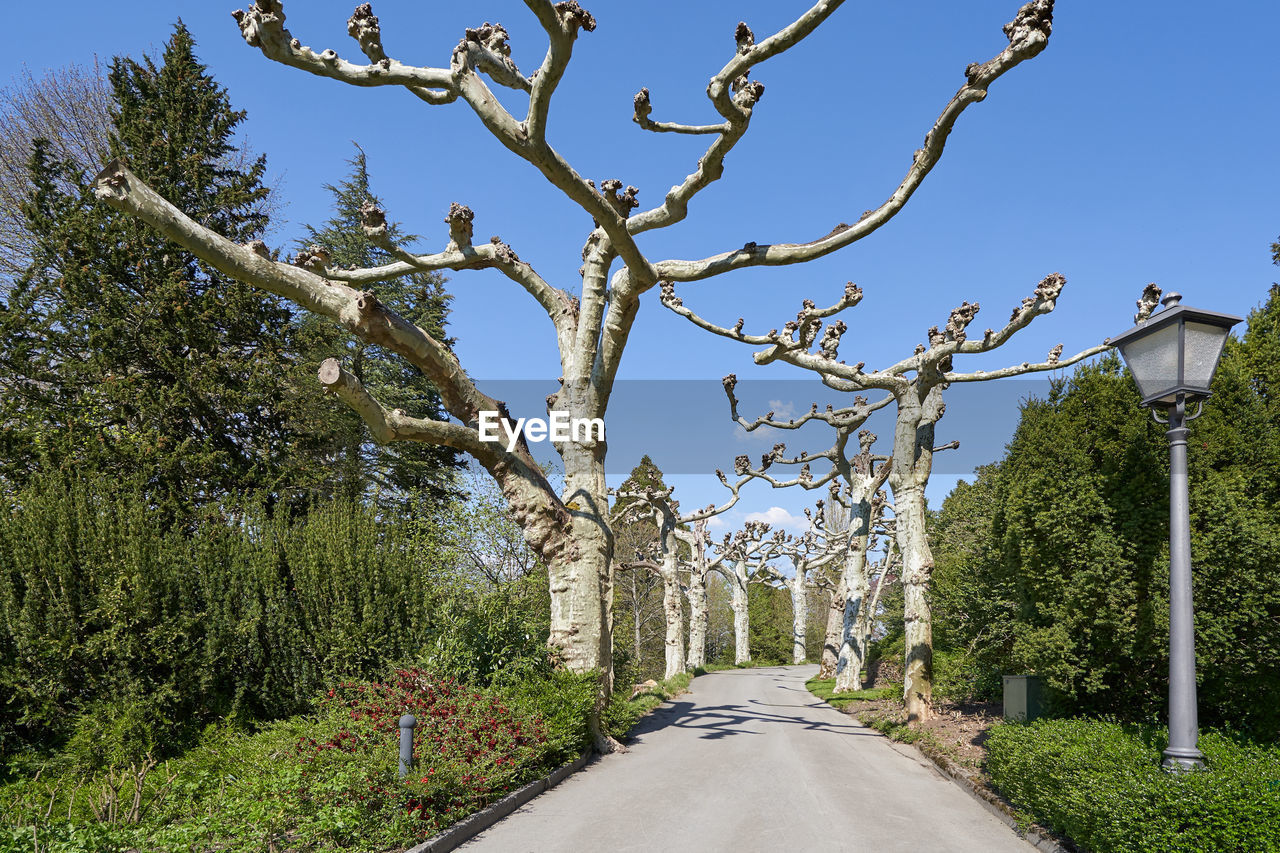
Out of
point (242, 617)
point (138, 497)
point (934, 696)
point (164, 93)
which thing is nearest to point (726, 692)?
point (934, 696)

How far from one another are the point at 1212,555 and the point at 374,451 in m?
19.6

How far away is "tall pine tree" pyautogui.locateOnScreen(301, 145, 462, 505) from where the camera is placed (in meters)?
19.2

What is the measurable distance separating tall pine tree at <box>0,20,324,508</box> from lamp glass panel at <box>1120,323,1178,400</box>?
15.5 meters

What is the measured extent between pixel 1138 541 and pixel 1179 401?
2.14 m

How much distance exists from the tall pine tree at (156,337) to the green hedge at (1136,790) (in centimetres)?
1497

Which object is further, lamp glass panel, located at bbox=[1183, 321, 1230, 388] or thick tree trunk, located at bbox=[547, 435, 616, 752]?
thick tree trunk, located at bbox=[547, 435, 616, 752]

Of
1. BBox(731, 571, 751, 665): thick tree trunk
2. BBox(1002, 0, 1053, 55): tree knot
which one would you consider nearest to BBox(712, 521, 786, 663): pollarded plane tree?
BBox(731, 571, 751, 665): thick tree trunk

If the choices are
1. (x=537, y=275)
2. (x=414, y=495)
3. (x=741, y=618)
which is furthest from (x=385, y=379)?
(x=741, y=618)

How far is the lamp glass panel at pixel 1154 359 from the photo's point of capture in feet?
17.4

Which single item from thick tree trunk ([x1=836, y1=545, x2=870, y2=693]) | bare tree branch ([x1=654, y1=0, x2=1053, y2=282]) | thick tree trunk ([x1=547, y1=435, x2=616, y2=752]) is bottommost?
thick tree trunk ([x1=836, y1=545, x2=870, y2=693])

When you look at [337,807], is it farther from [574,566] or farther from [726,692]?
[726,692]

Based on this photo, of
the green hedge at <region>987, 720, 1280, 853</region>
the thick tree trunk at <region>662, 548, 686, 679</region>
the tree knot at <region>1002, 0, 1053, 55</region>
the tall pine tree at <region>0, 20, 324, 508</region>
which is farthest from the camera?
the thick tree trunk at <region>662, 548, 686, 679</region>

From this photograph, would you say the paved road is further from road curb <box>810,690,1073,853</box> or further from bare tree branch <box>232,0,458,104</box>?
bare tree branch <box>232,0,458,104</box>

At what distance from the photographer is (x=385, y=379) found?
809 inches
